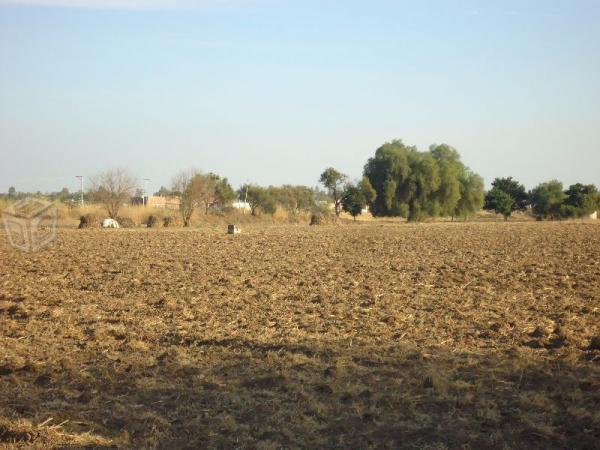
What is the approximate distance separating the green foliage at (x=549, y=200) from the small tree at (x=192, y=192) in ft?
155

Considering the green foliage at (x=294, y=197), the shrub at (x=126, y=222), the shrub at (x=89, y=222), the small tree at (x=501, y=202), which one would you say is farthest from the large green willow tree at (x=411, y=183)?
the shrub at (x=89, y=222)

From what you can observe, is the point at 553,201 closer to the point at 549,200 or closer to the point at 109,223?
the point at 549,200

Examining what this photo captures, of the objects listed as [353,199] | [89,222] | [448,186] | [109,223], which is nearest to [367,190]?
[353,199]

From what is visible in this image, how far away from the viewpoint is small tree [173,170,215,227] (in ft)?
196

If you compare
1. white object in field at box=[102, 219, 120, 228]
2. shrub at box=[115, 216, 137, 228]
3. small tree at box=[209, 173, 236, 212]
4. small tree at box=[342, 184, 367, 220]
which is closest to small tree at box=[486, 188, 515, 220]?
small tree at box=[342, 184, 367, 220]

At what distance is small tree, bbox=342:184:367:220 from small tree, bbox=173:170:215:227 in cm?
1762

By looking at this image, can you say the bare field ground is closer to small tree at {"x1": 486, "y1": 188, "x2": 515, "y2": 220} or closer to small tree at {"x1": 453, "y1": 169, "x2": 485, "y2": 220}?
small tree at {"x1": 453, "y1": 169, "x2": 485, "y2": 220}

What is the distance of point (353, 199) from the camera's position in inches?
2953

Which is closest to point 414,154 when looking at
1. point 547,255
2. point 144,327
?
point 547,255

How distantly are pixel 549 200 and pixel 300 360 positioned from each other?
8604cm

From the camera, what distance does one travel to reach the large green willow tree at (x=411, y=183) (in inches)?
2886

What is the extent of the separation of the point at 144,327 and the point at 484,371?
17.6ft

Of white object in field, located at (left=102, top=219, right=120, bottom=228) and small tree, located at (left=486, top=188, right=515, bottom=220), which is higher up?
small tree, located at (left=486, top=188, right=515, bottom=220)

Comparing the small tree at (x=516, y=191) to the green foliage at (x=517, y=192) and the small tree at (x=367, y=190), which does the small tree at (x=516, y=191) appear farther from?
the small tree at (x=367, y=190)
